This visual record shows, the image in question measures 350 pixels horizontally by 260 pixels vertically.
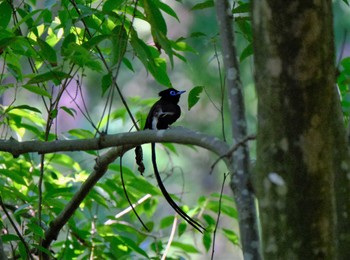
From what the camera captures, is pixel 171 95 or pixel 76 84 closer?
pixel 76 84

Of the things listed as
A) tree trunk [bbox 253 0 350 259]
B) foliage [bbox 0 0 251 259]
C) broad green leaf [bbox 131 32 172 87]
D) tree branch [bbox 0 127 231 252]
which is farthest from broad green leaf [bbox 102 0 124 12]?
tree trunk [bbox 253 0 350 259]

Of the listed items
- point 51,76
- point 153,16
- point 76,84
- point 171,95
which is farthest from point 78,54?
point 171,95

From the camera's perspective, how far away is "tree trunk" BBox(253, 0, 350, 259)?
968 mm

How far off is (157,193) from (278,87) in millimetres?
1358

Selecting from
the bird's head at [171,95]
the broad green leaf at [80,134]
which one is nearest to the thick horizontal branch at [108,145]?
the broad green leaf at [80,134]

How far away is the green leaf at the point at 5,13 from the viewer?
6.12ft

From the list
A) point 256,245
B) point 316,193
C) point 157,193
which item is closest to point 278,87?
point 316,193

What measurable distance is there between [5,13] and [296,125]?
3.66 feet

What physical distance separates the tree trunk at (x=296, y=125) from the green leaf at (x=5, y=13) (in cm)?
102

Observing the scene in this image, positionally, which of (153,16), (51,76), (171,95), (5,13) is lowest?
(51,76)

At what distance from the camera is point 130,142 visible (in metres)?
1.39

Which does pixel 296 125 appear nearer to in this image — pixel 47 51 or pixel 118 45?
pixel 118 45

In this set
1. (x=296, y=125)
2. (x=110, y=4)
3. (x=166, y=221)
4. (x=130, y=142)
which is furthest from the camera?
(x=166, y=221)

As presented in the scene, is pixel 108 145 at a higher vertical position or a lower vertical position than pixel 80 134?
lower
